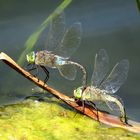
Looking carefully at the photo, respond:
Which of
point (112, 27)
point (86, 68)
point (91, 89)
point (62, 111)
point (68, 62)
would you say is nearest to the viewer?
point (62, 111)

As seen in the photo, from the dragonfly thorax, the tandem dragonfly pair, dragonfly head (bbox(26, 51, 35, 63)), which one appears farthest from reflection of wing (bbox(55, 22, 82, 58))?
the dragonfly thorax

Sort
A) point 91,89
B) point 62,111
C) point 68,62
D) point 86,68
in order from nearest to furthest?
point 62,111
point 91,89
point 68,62
point 86,68

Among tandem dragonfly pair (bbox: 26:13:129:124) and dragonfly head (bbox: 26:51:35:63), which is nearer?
tandem dragonfly pair (bbox: 26:13:129:124)

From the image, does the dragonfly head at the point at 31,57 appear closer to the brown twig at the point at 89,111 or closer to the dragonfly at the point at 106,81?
the brown twig at the point at 89,111

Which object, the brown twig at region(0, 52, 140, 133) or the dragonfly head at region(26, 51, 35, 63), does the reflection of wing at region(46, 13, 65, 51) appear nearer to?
the dragonfly head at region(26, 51, 35, 63)

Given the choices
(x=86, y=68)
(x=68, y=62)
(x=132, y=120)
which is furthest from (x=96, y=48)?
(x=132, y=120)

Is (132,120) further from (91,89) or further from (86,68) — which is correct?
(86,68)
